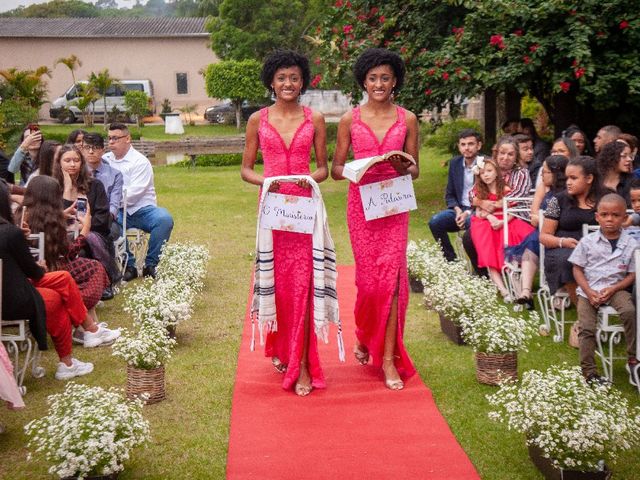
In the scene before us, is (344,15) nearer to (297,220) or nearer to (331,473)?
(297,220)

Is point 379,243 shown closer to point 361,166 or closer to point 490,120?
point 361,166

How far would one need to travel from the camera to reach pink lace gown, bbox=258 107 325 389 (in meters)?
5.94

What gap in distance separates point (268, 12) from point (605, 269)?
32094mm

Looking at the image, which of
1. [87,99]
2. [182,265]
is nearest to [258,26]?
[87,99]

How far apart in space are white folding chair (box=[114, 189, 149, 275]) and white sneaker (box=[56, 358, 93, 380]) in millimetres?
2969

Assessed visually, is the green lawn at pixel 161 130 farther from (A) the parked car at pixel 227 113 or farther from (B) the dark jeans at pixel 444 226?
(B) the dark jeans at pixel 444 226

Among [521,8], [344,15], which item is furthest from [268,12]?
[521,8]

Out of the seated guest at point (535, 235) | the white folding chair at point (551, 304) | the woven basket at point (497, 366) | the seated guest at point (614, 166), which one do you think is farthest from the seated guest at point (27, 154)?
the seated guest at point (614, 166)

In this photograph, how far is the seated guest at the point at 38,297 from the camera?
5.81 m

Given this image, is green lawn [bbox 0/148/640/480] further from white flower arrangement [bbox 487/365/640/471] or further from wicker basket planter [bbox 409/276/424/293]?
white flower arrangement [bbox 487/365/640/471]

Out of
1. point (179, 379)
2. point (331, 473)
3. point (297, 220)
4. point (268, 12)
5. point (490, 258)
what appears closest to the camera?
point (331, 473)

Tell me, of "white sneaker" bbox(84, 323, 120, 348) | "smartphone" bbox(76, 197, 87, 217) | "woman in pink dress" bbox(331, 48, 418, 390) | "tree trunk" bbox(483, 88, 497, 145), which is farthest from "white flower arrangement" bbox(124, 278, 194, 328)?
"tree trunk" bbox(483, 88, 497, 145)

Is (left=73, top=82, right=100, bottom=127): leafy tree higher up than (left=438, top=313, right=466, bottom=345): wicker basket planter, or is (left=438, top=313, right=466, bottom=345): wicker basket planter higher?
(left=73, top=82, right=100, bottom=127): leafy tree

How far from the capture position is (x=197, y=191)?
61.6 feet
